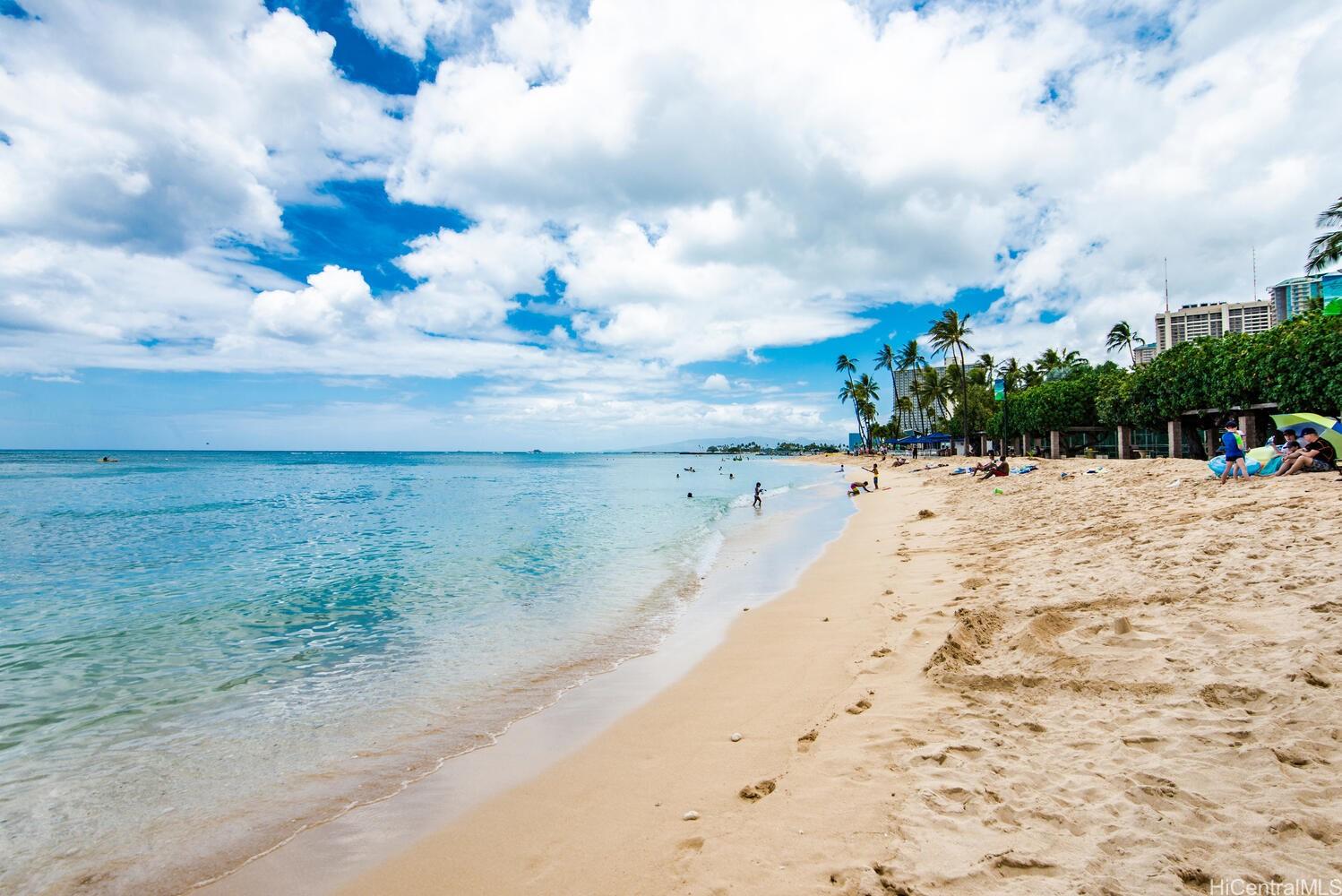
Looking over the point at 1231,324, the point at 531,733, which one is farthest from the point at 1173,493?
the point at 1231,324

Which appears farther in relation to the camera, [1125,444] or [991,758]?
[1125,444]

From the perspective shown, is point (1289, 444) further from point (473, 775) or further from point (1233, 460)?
point (473, 775)

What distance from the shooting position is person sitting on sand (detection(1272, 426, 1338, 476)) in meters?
13.0

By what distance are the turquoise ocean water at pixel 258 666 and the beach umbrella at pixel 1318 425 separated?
14.6 metres

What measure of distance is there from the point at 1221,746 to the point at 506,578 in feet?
39.7

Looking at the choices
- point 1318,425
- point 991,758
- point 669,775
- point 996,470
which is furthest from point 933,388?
point 669,775

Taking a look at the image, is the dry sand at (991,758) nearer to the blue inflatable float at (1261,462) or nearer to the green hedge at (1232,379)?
the blue inflatable float at (1261,462)

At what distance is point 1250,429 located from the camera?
981 inches

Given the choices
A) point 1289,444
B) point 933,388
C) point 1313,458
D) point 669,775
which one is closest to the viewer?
point 669,775

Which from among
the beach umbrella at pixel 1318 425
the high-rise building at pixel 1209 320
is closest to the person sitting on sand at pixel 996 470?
the beach umbrella at pixel 1318 425

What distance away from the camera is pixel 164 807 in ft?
15.2

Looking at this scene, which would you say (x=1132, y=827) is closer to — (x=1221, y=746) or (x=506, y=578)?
(x=1221, y=746)

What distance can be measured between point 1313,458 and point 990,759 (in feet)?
50.1

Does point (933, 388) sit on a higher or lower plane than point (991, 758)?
higher
